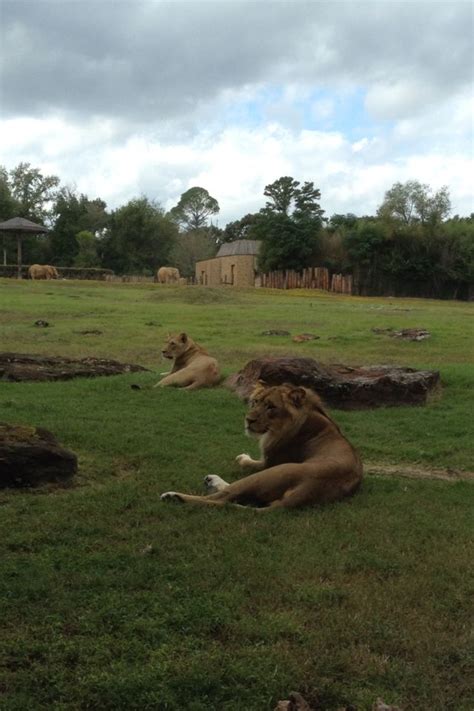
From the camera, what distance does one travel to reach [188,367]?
13.6 metres

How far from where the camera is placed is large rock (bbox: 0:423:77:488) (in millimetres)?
6488

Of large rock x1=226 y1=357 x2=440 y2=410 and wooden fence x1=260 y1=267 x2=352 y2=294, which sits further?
wooden fence x1=260 y1=267 x2=352 y2=294

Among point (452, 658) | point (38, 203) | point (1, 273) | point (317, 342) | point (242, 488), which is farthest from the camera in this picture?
point (38, 203)

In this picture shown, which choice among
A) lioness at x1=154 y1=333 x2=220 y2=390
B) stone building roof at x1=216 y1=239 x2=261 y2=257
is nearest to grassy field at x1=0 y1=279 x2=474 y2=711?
lioness at x1=154 y1=333 x2=220 y2=390

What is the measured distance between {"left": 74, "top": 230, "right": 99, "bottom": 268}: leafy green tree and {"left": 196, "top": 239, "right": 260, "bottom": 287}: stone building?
10163 mm

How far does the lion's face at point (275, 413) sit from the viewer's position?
6.98m

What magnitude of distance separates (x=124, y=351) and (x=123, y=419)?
8.90 m

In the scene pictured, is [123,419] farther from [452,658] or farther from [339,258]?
[339,258]

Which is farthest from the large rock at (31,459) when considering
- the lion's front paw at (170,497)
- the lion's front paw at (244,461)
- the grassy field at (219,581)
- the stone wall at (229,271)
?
the stone wall at (229,271)

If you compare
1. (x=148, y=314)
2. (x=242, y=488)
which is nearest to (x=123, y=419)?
(x=242, y=488)

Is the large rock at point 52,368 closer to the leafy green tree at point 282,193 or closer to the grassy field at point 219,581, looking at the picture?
the grassy field at point 219,581

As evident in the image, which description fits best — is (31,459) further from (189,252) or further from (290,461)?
(189,252)

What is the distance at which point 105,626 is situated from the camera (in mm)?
4043

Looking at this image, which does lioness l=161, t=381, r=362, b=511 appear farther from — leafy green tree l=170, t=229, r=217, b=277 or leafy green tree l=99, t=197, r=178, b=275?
leafy green tree l=170, t=229, r=217, b=277
